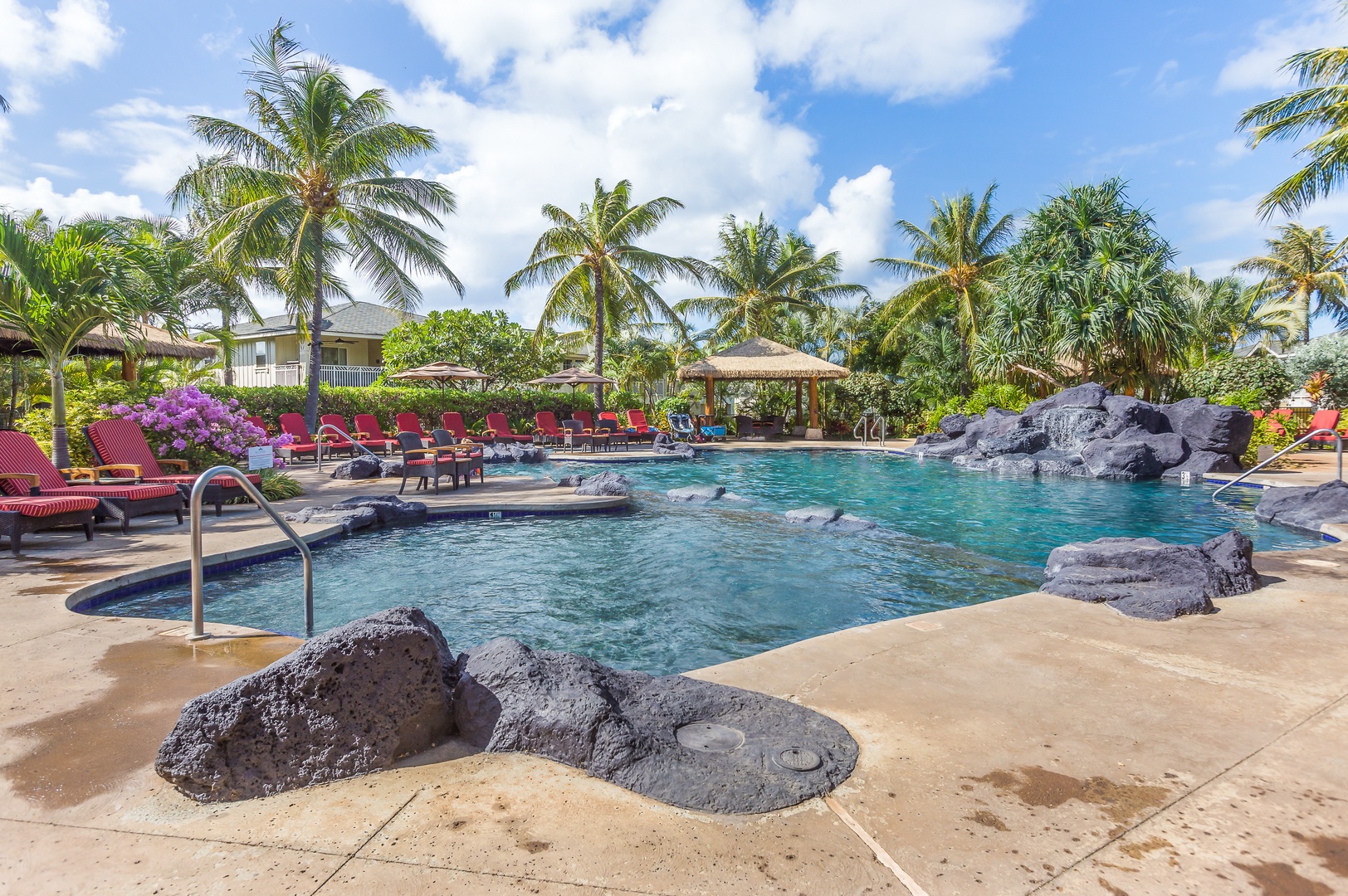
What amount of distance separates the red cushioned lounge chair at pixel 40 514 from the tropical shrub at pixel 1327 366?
1211 inches

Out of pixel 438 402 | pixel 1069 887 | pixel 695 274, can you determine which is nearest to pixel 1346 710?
pixel 1069 887

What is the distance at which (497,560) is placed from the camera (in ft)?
23.1

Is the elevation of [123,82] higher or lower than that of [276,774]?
higher

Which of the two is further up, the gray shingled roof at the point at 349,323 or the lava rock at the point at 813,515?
the gray shingled roof at the point at 349,323

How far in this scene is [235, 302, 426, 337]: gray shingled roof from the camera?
2949cm

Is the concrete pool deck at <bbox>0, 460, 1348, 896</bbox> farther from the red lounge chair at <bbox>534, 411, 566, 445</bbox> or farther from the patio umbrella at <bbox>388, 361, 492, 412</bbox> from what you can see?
the red lounge chair at <bbox>534, 411, 566, 445</bbox>

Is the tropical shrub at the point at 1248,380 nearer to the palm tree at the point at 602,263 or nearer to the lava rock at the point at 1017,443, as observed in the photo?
the lava rock at the point at 1017,443

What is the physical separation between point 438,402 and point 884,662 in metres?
20.3

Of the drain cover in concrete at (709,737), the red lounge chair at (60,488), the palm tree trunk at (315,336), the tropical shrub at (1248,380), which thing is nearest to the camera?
the drain cover in concrete at (709,737)

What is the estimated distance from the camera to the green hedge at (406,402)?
17922mm

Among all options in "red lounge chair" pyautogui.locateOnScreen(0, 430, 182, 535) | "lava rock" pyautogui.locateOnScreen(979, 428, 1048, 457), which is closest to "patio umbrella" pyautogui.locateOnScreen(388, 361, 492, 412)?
"red lounge chair" pyautogui.locateOnScreen(0, 430, 182, 535)

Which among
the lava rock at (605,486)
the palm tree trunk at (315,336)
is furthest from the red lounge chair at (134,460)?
the palm tree trunk at (315,336)

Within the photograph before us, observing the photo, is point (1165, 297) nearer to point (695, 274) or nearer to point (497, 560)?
point (695, 274)

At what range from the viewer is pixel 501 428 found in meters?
21.0
